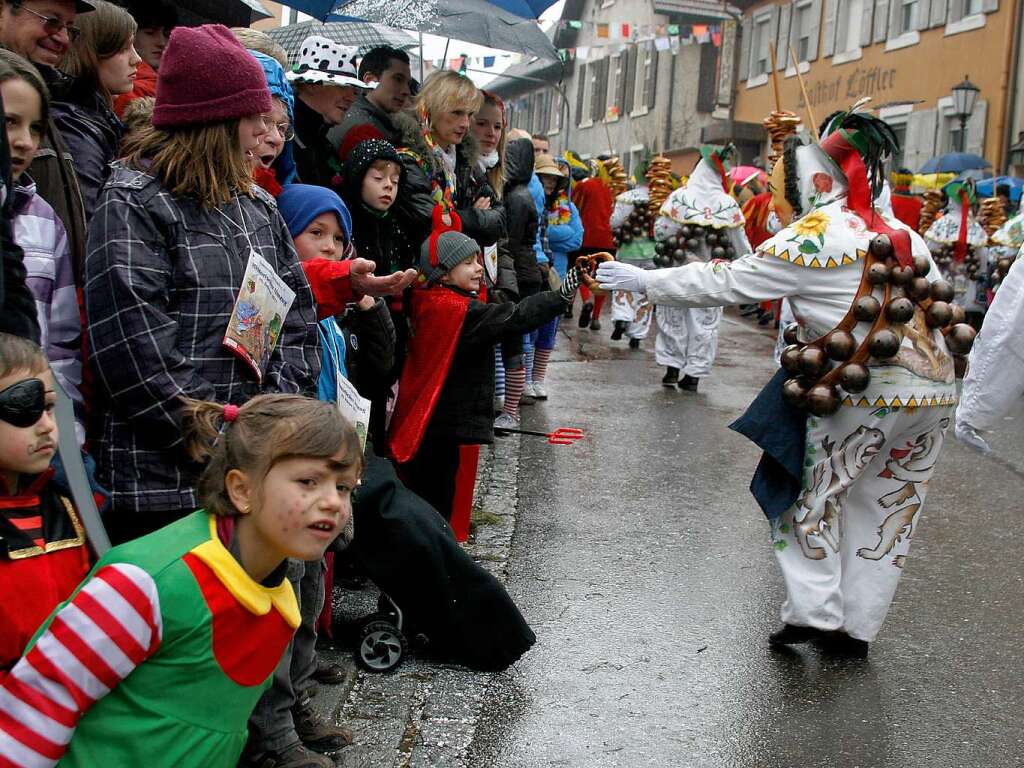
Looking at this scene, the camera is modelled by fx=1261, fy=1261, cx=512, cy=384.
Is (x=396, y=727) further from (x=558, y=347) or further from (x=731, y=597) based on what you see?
(x=558, y=347)

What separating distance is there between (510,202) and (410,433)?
401cm

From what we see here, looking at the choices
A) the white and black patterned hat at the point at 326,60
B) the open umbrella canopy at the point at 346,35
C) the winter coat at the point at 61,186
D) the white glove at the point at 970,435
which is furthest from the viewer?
the open umbrella canopy at the point at 346,35

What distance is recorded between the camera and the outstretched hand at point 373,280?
360 cm

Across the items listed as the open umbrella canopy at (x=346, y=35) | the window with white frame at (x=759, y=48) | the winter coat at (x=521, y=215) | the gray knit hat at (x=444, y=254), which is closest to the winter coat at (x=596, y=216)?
the open umbrella canopy at (x=346, y=35)

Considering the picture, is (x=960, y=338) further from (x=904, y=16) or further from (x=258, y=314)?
(x=904, y=16)

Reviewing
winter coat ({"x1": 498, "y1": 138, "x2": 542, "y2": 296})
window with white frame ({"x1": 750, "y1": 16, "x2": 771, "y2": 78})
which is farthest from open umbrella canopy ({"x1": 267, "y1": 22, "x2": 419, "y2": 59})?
window with white frame ({"x1": 750, "y1": 16, "x2": 771, "y2": 78})

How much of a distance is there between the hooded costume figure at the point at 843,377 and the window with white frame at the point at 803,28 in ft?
97.5

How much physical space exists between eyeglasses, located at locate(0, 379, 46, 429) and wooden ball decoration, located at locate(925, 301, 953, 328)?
3.33 m

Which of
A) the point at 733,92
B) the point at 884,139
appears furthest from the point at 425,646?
the point at 733,92

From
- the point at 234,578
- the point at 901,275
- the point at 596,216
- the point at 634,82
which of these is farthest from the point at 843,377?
the point at 634,82

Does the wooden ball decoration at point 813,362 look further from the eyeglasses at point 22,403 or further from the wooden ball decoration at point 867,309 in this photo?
the eyeglasses at point 22,403

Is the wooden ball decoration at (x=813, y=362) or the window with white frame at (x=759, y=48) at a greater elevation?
the window with white frame at (x=759, y=48)

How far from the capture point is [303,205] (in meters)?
3.97

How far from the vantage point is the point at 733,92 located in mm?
37594
